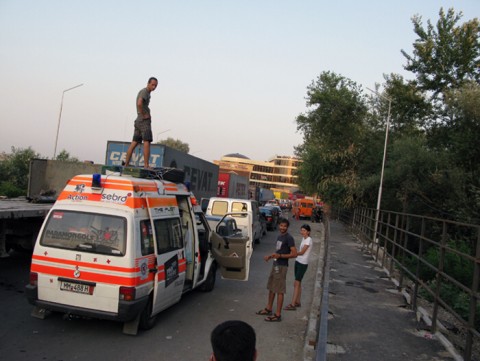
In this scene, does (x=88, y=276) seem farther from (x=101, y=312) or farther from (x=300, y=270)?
(x=300, y=270)

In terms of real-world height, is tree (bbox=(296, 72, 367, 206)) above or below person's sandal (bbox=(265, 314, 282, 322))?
above

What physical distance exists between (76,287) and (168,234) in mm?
1653

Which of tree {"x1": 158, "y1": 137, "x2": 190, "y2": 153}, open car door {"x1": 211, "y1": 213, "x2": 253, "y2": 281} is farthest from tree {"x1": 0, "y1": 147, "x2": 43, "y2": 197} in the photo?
tree {"x1": 158, "y1": 137, "x2": 190, "y2": 153}

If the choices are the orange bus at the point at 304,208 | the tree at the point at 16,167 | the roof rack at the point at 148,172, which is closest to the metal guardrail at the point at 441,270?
the roof rack at the point at 148,172

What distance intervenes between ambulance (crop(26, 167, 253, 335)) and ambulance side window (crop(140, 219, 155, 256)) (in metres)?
0.01

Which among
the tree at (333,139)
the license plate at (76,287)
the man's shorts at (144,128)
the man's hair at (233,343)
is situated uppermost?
the tree at (333,139)

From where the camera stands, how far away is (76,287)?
19.8 feet

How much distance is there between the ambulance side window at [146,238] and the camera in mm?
6324

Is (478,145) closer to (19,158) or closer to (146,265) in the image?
(146,265)

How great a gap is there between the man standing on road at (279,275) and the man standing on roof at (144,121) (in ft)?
9.48

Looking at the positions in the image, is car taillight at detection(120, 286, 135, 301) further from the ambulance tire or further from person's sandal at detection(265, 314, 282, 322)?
the ambulance tire

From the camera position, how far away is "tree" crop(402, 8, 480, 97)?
29922mm

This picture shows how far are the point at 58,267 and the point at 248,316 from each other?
3385 mm

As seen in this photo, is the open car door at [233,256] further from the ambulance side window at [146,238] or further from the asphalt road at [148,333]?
the ambulance side window at [146,238]
